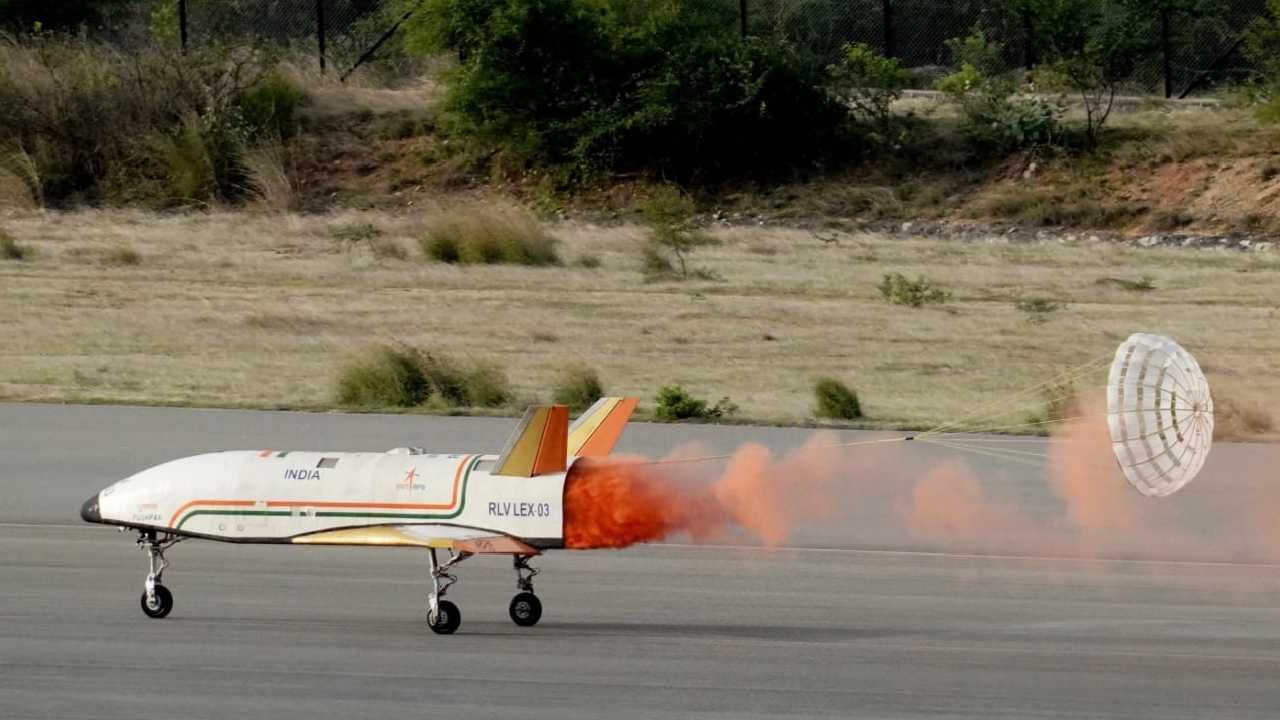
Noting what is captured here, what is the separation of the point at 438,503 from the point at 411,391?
1252 centimetres

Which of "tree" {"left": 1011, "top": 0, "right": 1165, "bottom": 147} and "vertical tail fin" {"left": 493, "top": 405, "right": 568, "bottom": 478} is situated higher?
"vertical tail fin" {"left": 493, "top": 405, "right": 568, "bottom": 478}

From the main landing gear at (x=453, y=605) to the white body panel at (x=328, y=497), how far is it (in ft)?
1.34

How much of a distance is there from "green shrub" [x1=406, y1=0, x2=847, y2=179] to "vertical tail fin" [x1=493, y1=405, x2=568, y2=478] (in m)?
33.9

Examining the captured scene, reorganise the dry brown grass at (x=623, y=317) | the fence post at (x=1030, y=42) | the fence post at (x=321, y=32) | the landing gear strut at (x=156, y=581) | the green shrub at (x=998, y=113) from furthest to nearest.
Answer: the fence post at (x=1030, y=42), the fence post at (x=321, y=32), the green shrub at (x=998, y=113), the dry brown grass at (x=623, y=317), the landing gear strut at (x=156, y=581)

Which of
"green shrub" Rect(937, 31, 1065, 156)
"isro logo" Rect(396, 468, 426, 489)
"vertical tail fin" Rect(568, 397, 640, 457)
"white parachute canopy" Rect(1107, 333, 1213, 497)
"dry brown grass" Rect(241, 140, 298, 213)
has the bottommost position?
"dry brown grass" Rect(241, 140, 298, 213)

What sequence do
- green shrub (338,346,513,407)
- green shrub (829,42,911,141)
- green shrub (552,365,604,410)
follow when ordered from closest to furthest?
1. green shrub (338,346,513,407)
2. green shrub (552,365,604,410)
3. green shrub (829,42,911,141)

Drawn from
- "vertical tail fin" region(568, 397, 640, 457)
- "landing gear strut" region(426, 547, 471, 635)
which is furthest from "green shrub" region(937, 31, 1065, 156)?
"landing gear strut" region(426, 547, 471, 635)

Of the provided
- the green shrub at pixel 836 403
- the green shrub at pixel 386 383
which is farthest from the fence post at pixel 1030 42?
the green shrub at pixel 386 383

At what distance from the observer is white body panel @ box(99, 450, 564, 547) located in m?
12.1

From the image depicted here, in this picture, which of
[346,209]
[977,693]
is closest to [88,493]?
[977,693]

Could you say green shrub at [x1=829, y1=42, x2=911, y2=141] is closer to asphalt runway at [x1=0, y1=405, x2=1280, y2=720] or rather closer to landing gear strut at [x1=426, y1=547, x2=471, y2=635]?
asphalt runway at [x1=0, y1=405, x2=1280, y2=720]

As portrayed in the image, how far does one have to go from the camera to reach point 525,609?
1323 centimetres

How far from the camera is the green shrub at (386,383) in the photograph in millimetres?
24266

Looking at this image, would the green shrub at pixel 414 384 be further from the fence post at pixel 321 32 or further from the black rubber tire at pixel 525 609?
the fence post at pixel 321 32
